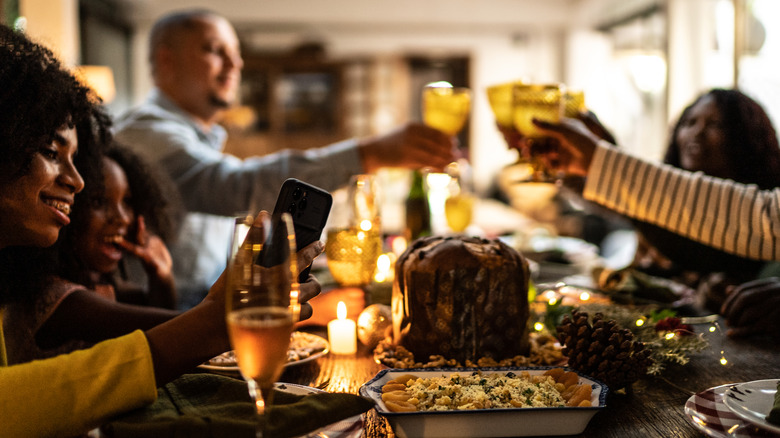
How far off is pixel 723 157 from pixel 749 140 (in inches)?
3.2

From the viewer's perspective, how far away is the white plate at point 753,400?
0.70m

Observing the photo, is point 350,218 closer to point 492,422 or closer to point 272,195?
point 272,195

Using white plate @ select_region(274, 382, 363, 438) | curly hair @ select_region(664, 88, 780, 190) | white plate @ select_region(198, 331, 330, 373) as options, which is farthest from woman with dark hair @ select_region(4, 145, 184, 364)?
curly hair @ select_region(664, 88, 780, 190)

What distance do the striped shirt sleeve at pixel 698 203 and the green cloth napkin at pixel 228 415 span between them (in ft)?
3.15

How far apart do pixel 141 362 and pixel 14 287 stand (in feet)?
1.71

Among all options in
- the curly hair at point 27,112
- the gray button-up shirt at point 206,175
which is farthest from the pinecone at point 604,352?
the gray button-up shirt at point 206,175

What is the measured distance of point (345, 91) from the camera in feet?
27.2

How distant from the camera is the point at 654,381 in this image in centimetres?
97

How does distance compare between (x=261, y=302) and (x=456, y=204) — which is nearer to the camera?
(x=261, y=302)

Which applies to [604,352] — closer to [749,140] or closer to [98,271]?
[98,271]

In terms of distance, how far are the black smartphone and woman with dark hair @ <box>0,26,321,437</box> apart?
35mm

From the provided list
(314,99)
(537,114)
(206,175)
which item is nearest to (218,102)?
(206,175)

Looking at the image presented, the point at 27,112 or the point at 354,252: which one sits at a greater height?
the point at 27,112

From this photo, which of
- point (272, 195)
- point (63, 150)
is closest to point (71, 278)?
→ point (63, 150)
